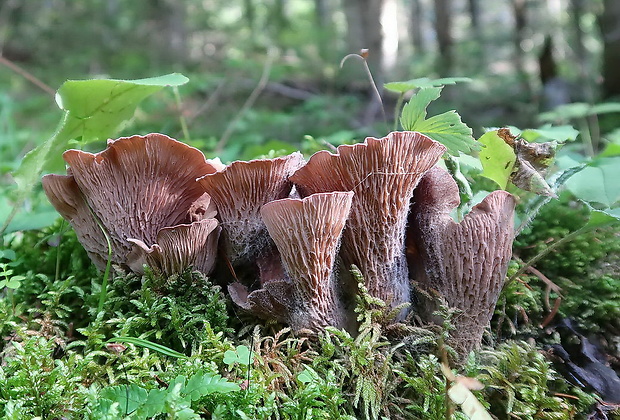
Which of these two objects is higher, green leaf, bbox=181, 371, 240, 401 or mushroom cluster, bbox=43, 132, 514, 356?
mushroom cluster, bbox=43, 132, 514, 356

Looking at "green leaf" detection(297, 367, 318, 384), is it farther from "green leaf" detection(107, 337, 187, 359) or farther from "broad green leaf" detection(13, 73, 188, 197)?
"broad green leaf" detection(13, 73, 188, 197)

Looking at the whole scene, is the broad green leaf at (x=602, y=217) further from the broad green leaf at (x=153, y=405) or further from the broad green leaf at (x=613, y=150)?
the broad green leaf at (x=153, y=405)

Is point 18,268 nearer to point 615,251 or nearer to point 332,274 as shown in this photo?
point 332,274

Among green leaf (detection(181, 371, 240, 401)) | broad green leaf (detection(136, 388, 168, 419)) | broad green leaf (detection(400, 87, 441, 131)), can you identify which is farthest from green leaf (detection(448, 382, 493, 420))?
broad green leaf (detection(400, 87, 441, 131))

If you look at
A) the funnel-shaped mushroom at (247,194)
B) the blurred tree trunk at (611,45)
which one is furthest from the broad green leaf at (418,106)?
the blurred tree trunk at (611,45)

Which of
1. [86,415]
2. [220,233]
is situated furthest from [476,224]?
[86,415]

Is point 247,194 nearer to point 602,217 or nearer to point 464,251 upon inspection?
point 464,251

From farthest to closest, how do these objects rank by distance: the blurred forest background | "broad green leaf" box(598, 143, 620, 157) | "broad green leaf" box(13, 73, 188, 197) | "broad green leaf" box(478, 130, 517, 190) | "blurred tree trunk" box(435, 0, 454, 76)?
"blurred tree trunk" box(435, 0, 454, 76) → the blurred forest background → "broad green leaf" box(598, 143, 620, 157) → "broad green leaf" box(13, 73, 188, 197) → "broad green leaf" box(478, 130, 517, 190)
